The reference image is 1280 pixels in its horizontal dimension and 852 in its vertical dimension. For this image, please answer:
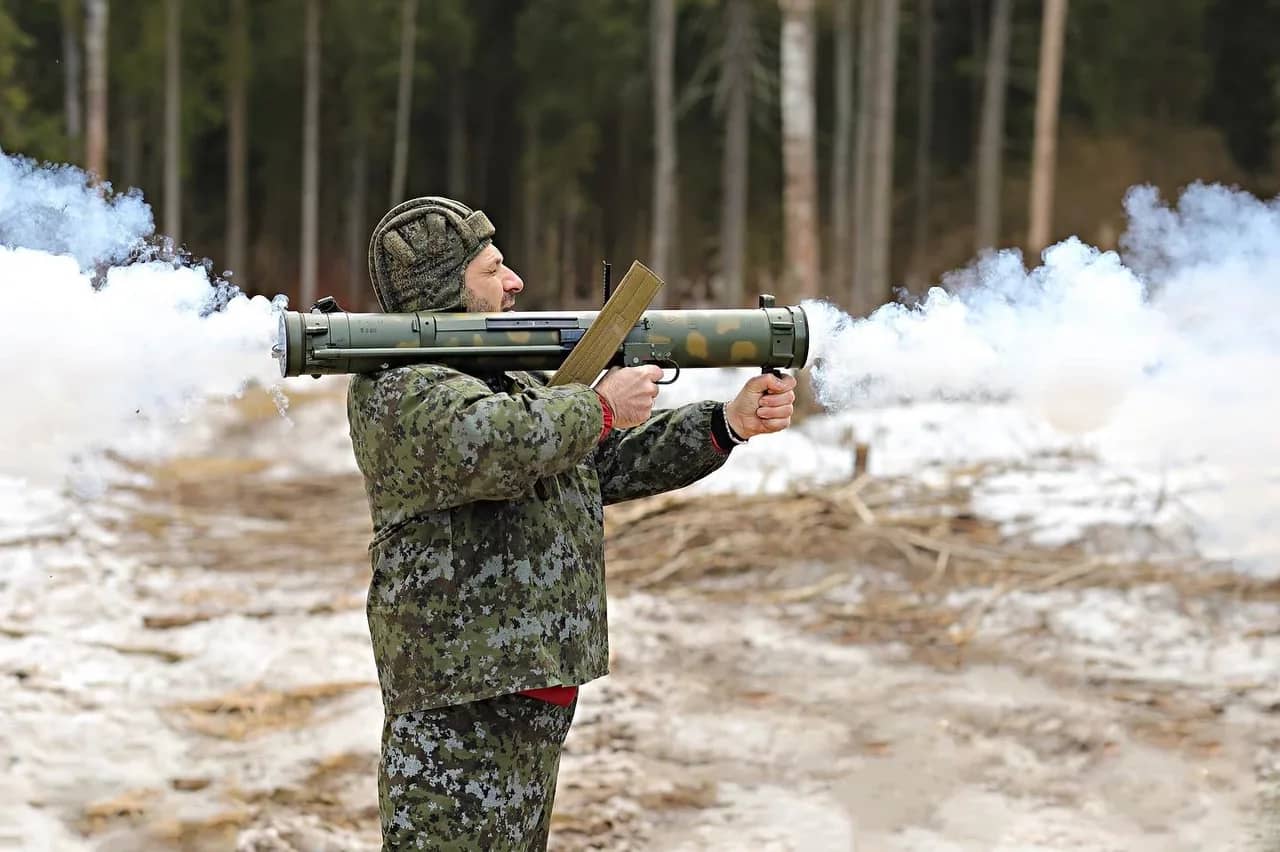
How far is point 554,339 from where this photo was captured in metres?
3.35

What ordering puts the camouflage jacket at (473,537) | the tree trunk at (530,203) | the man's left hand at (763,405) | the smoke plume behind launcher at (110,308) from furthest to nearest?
1. the tree trunk at (530,203)
2. the smoke plume behind launcher at (110,308)
3. the man's left hand at (763,405)
4. the camouflage jacket at (473,537)

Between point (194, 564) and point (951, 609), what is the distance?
4735mm

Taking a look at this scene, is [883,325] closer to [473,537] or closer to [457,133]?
[473,537]

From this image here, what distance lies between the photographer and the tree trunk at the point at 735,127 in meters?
21.5

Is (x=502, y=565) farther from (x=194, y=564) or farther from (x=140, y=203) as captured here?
(x=194, y=564)

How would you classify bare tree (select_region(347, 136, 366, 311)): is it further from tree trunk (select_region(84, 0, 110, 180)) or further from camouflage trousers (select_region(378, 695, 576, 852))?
camouflage trousers (select_region(378, 695, 576, 852))

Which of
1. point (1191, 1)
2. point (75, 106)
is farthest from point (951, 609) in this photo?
point (1191, 1)

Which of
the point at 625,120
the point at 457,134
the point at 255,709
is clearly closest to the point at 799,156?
the point at 255,709

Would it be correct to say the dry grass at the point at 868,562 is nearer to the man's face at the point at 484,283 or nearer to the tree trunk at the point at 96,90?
the man's face at the point at 484,283

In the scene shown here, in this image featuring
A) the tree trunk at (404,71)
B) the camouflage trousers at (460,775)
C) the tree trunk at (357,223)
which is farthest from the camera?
the tree trunk at (357,223)

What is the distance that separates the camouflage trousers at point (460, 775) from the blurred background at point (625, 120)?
17.8m

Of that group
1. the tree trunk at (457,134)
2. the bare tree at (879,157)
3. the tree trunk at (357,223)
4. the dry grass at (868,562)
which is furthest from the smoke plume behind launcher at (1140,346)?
the tree trunk at (457,134)

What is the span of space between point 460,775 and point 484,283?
3.72 feet

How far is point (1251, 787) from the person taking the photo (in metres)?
5.28
